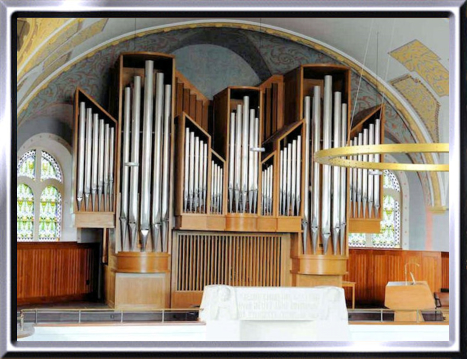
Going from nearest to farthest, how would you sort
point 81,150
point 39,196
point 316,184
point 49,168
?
point 81,150
point 316,184
point 39,196
point 49,168

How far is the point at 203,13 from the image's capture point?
121 inches

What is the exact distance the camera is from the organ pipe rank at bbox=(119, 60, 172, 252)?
35.7 ft

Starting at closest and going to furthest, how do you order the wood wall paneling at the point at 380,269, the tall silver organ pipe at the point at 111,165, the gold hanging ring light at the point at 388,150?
the gold hanging ring light at the point at 388,150 → the tall silver organ pipe at the point at 111,165 → the wood wall paneling at the point at 380,269

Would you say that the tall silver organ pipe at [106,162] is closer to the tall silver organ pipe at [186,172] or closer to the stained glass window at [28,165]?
the tall silver organ pipe at [186,172]

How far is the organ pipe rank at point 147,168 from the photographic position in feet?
35.7

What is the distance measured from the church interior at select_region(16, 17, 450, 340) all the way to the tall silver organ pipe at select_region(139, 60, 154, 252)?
20mm

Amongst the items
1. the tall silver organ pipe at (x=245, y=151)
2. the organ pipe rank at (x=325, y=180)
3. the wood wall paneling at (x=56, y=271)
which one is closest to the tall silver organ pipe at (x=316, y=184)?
the organ pipe rank at (x=325, y=180)

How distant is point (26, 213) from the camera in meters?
12.1

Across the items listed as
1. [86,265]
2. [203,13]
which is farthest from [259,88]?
[203,13]

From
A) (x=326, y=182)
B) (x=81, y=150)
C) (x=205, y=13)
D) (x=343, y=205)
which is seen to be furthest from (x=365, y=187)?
(x=205, y=13)

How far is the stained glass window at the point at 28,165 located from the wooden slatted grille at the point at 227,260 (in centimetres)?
261

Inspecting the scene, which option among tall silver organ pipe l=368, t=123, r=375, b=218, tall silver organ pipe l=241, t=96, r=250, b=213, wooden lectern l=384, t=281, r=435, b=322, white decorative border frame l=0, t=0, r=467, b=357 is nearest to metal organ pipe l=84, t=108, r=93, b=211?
tall silver organ pipe l=241, t=96, r=250, b=213

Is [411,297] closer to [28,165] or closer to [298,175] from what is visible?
[298,175]

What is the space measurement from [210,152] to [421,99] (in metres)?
3.67
